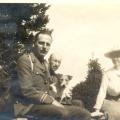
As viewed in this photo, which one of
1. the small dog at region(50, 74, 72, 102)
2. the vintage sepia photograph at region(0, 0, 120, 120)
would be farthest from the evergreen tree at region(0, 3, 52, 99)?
the small dog at region(50, 74, 72, 102)

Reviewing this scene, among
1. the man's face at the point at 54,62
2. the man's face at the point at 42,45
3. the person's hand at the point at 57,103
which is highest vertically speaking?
the man's face at the point at 42,45

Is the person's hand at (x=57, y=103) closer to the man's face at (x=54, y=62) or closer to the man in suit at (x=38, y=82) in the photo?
the man in suit at (x=38, y=82)

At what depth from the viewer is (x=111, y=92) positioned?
172 cm

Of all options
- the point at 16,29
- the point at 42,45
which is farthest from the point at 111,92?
the point at 16,29

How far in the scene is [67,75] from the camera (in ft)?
5.61

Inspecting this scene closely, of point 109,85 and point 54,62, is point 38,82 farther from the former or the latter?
point 109,85

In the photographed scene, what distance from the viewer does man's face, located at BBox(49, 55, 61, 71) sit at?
1712 mm

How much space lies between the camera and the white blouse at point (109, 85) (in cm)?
171

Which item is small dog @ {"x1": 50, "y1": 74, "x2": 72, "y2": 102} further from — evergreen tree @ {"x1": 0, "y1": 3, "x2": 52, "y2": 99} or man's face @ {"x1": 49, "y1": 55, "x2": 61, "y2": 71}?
evergreen tree @ {"x1": 0, "y1": 3, "x2": 52, "y2": 99}

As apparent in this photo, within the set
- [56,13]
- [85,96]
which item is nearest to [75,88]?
[85,96]

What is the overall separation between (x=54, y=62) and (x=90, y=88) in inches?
6.2

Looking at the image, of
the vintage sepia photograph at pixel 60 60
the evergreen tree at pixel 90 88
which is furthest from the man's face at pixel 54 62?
the evergreen tree at pixel 90 88

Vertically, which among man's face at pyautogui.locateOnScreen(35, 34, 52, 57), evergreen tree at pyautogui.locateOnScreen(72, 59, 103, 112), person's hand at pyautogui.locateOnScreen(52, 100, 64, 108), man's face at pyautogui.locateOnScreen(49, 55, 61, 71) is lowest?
person's hand at pyautogui.locateOnScreen(52, 100, 64, 108)

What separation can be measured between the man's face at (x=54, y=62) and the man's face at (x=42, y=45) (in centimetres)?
3
